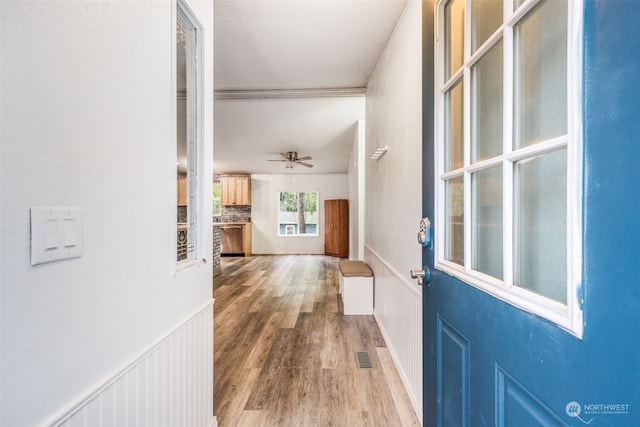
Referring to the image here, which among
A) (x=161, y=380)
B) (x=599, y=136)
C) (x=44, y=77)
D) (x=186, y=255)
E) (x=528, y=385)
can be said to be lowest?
(x=161, y=380)

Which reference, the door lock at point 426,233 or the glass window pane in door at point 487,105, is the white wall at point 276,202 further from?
the glass window pane in door at point 487,105

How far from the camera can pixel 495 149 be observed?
0.84 meters

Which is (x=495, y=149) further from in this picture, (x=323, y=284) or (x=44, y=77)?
(x=323, y=284)

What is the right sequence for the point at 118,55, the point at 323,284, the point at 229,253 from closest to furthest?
the point at 118,55
the point at 323,284
the point at 229,253

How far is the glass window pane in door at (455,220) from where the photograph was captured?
1021 mm

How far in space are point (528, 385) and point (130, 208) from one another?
1.12 meters

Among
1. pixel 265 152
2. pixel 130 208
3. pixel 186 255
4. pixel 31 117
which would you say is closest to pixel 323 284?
pixel 265 152

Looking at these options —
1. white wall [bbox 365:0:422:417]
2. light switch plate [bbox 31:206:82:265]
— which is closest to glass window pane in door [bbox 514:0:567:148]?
white wall [bbox 365:0:422:417]

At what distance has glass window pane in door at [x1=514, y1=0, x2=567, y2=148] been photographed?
24.0 inches

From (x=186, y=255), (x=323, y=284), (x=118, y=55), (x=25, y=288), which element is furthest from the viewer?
(x=323, y=284)

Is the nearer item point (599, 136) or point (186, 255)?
point (599, 136)

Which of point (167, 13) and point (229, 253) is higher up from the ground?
point (167, 13)

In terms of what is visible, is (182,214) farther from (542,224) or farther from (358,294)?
(358,294)

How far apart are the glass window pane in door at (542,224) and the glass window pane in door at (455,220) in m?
0.28
